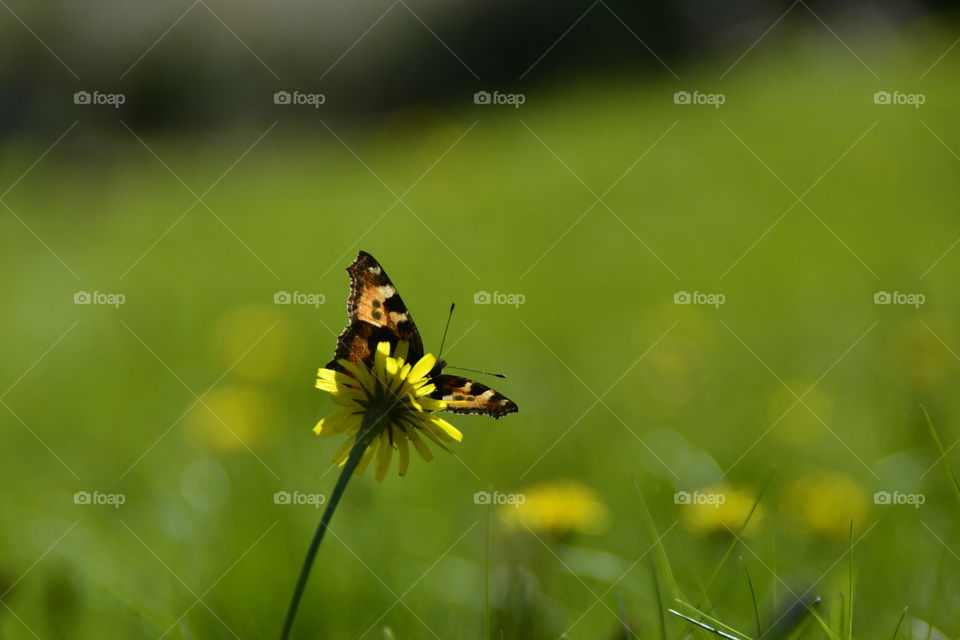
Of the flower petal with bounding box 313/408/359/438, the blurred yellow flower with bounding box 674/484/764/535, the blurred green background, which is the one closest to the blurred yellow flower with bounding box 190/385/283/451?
the blurred green background

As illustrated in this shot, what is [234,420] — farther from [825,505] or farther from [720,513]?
[825,505]

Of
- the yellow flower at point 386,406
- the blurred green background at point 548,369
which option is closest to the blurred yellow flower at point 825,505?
the blurred green background at point 548,369

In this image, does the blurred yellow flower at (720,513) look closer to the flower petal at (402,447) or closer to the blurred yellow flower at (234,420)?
the flower petal at (402,447)

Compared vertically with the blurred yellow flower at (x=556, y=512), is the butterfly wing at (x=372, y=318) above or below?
above

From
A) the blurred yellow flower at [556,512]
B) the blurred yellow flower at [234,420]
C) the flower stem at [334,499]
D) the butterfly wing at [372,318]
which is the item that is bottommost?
the flower stem at [334,499]

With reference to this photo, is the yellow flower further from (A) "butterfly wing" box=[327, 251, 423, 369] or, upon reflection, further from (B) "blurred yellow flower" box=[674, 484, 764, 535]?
(B) "blurred yellow flower" box=[674, 484, 764, 535]

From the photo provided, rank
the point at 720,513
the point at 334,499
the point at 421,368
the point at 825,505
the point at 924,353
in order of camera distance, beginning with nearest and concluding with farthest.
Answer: the point at 334,499, the point at 421,368, the point at 720,513, the point at 825,505, the point at 924,353

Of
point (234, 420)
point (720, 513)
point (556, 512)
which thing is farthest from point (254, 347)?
point (720, 513)
